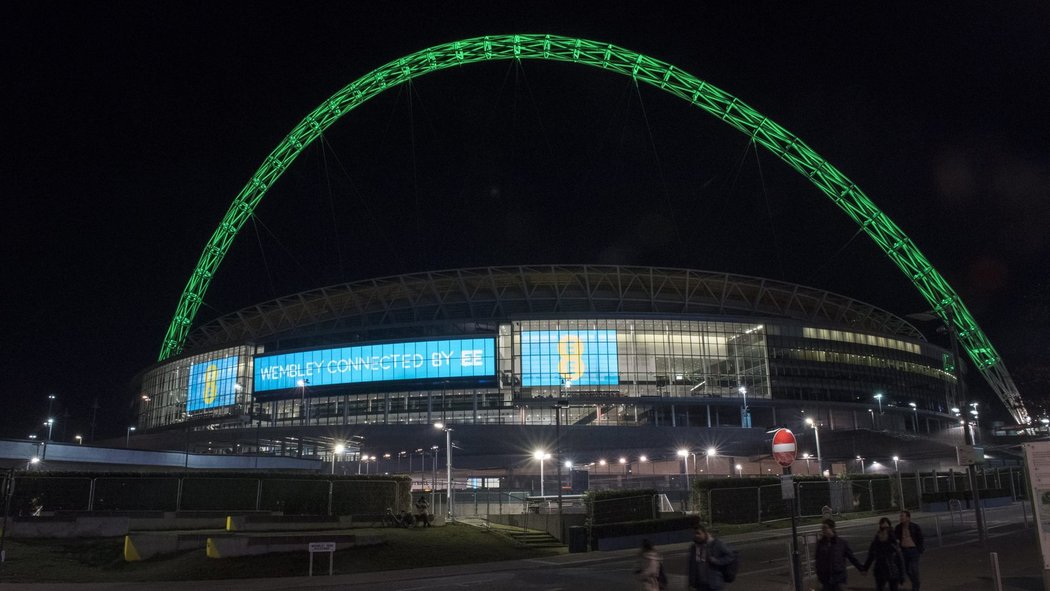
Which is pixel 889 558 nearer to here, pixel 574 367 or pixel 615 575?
pixel 615 575

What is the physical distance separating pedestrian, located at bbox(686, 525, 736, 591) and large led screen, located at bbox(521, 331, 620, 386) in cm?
8261

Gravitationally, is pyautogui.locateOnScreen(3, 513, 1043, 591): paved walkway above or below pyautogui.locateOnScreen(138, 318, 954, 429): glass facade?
below

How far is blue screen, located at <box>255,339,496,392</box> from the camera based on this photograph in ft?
319

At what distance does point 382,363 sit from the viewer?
100500 mm

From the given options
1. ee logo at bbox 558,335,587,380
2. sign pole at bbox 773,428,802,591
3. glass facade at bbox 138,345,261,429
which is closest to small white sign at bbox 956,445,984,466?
sign pole at bbox 773,428,802,591

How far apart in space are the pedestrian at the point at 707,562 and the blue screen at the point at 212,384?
347 feet

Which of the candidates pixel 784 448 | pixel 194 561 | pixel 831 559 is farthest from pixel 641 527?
pixel 831 559

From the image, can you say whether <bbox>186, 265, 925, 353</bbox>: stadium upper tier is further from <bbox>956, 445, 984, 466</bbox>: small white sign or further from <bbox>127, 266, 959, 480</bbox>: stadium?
<bbox>956, 445, 984, 466</bbox>: small white sign

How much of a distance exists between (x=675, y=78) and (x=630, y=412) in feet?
135

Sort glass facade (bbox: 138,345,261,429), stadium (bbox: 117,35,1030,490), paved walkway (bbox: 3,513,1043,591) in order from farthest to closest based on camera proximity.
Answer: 1. glass facade (bbox: 138,345,261,429)
2. stadium (bbox: 117,35,1030,490)
3. paved walkway (bbox: 3,513,1043,591)

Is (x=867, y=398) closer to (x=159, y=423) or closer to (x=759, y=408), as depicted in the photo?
(x=759, y=408)

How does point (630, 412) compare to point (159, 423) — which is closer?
point (630, 412)

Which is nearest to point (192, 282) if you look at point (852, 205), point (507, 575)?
point (852, 205)

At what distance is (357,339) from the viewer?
103m
